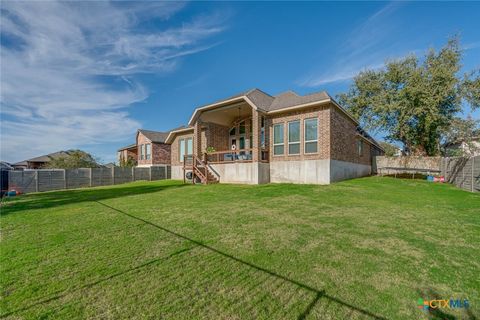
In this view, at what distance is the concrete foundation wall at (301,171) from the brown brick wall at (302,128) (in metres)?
0.30

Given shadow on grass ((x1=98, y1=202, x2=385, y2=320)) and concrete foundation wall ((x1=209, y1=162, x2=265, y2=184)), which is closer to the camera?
shadow on grass ((x1=98, y1=202, x2=385, y2=320))

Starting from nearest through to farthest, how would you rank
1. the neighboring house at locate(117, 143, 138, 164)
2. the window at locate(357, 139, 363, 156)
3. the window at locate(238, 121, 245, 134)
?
1. the window at locate(238, 121, 245, 134)
2. the window at locate(357, 139, 363, 156)
3. the neighboring house at locate(117, 143, 138, 164)

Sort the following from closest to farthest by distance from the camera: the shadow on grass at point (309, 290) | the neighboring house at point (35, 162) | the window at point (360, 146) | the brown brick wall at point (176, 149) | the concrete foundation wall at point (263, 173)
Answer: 1. the shadow on grass at point (309, 290)
2. the concrete foundation wall at point (263, 173)
3. the window at point (360, 146)
4. the brown brick wall at point (176, 149)
5. the neighboring house at point (35, 162)

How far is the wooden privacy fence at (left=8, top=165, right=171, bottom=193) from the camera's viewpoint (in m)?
16.2

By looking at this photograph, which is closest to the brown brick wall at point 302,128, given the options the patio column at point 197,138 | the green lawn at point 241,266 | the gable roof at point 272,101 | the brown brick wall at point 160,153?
the gable roof at point 272,101

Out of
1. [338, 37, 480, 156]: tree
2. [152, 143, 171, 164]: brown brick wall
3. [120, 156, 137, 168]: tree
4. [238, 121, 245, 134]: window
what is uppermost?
[338, 37, 480, 156]: tree

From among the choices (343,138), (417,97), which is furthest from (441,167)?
(343,138)

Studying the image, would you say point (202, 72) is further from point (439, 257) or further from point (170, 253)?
point (439, 257)

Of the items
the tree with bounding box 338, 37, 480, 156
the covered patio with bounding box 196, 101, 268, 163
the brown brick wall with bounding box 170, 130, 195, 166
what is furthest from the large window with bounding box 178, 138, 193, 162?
the tree with bounding box 338, 37, 480, 156

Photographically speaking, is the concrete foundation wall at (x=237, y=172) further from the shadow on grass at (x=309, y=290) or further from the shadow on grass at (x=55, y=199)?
the shadow on grass at (x=309, y=290)

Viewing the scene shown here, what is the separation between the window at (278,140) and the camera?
43.1 feet

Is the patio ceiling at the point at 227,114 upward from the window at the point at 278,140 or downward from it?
upward

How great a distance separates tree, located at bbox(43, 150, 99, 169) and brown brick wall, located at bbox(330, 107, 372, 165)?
93.0ft

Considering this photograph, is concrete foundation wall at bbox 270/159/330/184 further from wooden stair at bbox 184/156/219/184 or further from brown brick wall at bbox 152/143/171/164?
brown brick wall at bbox 152/143/171/164
